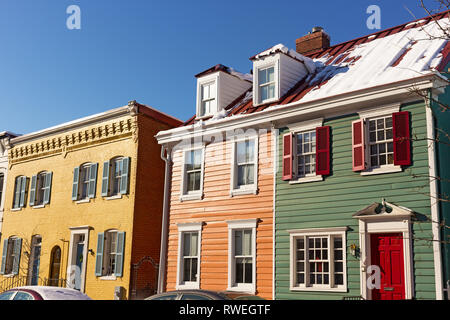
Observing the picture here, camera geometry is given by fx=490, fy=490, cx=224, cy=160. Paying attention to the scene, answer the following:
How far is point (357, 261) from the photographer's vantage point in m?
13.4

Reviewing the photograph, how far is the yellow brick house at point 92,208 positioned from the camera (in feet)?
64.8

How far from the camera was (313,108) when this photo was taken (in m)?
15.0

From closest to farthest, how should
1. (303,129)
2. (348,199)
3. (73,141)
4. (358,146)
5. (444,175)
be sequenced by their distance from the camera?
(444,175) → (358,146) → (348,199) → (303,129) → (73,141)

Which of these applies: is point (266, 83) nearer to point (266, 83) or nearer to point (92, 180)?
point (266, 83)

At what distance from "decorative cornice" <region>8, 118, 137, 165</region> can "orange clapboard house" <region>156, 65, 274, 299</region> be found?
2.35 meters

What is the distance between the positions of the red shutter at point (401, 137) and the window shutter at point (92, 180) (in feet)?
43.8

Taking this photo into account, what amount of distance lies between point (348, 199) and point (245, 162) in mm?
4175

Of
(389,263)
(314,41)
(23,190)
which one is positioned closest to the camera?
(389,263)

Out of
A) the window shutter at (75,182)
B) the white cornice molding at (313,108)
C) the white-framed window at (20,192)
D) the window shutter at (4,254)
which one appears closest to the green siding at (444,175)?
the white cornice molding at (313,108)

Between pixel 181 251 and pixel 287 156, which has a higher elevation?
Result: pixel 287 156

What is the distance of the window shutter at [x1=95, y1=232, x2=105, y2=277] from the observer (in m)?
20.0

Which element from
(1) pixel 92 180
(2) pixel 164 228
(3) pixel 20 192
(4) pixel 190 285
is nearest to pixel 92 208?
(1) pixel 92 180

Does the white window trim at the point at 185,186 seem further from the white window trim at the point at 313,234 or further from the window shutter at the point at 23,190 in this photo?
the window shutter at the point at 23,190

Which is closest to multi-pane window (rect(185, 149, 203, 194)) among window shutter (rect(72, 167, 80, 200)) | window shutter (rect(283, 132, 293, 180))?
window shutter (rect(283, 132, 293, 180))
